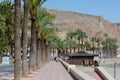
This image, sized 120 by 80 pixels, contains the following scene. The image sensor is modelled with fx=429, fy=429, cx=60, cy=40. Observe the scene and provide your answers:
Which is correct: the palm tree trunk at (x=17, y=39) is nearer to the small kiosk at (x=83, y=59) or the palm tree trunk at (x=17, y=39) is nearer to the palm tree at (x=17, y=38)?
the palm tree at (x=17, y=38)

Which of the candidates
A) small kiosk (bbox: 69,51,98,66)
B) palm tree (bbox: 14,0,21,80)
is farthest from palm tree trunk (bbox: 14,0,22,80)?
small kiosk (bbox: 69,51,98,66)

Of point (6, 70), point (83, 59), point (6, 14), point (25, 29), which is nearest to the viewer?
point (25, 29)

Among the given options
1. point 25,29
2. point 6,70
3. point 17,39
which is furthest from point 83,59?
point 17,39

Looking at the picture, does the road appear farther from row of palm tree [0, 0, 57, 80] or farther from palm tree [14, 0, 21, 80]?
palm tree [14, 0, 21, 80]

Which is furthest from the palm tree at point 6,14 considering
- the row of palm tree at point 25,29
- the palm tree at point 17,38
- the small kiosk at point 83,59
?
the palm tree at point 17,38

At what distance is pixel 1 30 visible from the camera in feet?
214

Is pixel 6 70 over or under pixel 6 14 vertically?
under

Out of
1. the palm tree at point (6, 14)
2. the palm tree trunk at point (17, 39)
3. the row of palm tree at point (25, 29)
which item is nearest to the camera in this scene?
the palm tree trunk at point (17, 39)

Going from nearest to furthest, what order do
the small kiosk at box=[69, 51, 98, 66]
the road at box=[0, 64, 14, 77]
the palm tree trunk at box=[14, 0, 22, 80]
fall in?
the palm tree trunk at box=[14, 0, 22, 80] < the road at box=[0, 64, 14, 77] < the small kiosk at box=[69, 51, 98, 66]

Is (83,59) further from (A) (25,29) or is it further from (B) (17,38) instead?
(B) (17,38)

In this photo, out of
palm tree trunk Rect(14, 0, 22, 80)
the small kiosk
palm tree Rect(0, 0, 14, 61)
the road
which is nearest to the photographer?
palm tree trunk Rect(14, 0, 22, 80)

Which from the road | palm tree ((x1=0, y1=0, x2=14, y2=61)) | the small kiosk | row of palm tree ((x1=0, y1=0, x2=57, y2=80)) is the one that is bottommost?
the road

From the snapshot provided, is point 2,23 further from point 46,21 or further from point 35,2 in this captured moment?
point 35,2

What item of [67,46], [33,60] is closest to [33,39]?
[33,60]
